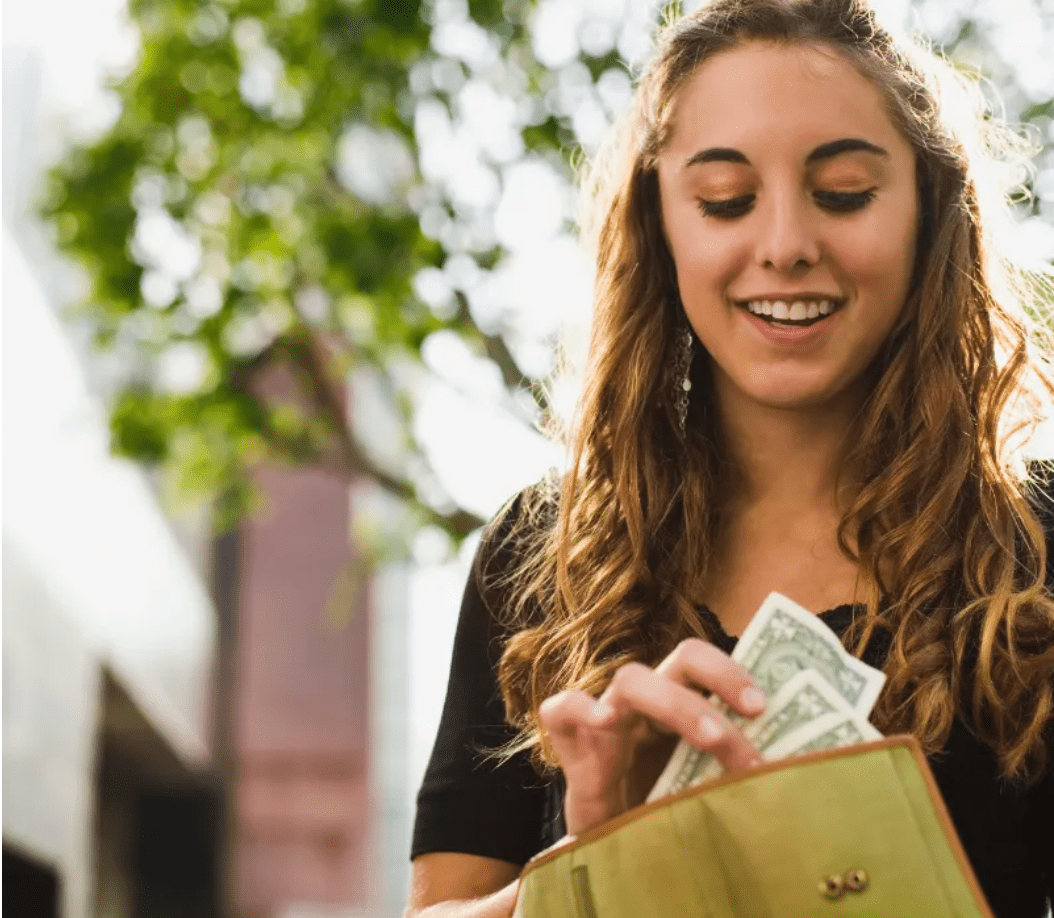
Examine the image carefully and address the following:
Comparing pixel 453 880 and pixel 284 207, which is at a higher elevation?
pixel 284 207

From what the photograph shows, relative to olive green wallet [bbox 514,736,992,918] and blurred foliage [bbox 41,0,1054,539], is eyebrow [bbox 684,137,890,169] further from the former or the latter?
blurred foliage [bbox 41,0,1054,539]

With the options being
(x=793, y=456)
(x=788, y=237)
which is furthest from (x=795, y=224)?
(x=793, y=456)

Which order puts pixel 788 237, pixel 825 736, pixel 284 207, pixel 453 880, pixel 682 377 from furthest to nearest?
pixel 284 207, pixel 682 377, pixel 453 880, pixel 788 237, pixel 825 736

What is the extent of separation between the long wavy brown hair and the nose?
217mm

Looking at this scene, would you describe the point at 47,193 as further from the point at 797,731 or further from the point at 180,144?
the point at 797,731

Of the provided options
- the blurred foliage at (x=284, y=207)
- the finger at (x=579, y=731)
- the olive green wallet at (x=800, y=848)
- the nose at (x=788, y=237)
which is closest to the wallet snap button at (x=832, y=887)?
the olive green wallet at (x=800, y=848)

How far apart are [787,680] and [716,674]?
0.11m

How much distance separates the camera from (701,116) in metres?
2.15

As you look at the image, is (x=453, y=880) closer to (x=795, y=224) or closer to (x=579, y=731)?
(x=579, y=731)

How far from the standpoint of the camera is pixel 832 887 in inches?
59.0

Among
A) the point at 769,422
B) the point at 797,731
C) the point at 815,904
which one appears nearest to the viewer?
the point at 815,904

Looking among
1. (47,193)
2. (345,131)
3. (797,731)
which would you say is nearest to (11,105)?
(47,193)

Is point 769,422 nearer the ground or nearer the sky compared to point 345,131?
nearer the ground

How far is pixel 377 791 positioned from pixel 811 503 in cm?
2004
